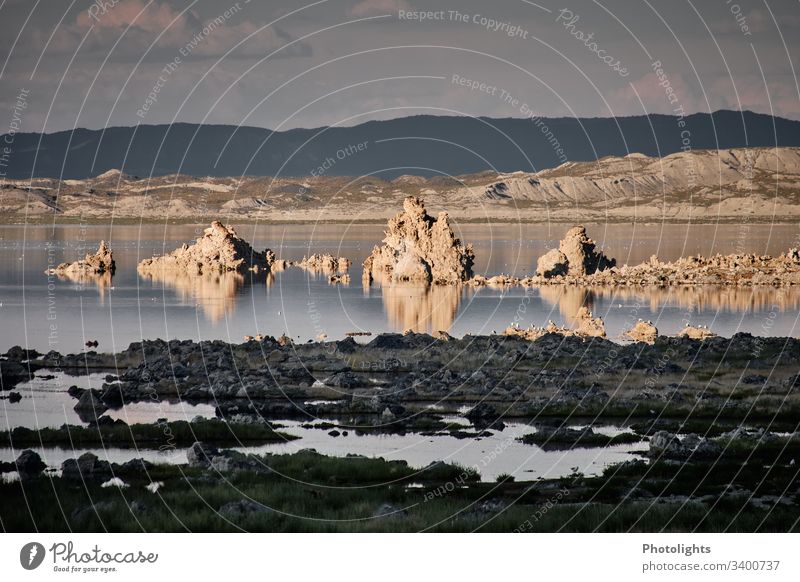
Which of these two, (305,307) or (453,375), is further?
(305,307)

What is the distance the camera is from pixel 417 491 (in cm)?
2872

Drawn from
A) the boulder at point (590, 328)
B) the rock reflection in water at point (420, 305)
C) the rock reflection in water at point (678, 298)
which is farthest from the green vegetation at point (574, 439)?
the rock reflection in water at point (678, 298)

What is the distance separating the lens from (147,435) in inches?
1401

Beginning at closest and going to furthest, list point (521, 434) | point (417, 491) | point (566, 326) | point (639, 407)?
1. point (417, 491)
2. point (521, 434)
3. point (639, 407)
4. point (566, 326)

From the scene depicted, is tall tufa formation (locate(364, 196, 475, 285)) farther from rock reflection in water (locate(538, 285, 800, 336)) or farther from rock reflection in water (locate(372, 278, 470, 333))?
rock reflection in water (locate(538, 285, 800, 336))

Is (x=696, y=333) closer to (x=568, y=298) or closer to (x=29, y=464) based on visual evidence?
(x=568, y=298)

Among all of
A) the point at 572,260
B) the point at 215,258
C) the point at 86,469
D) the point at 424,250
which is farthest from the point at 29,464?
the point at 215,258

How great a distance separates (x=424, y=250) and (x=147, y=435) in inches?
2367

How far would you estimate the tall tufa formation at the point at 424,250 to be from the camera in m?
92.4

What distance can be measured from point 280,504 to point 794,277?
75.9 metres

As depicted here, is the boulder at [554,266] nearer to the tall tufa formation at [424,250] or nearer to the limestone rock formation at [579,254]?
the limestone rock formation at [579,254]
